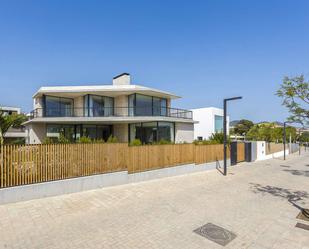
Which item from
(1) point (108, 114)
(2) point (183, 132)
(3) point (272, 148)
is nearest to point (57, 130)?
(1) point (108, 114)

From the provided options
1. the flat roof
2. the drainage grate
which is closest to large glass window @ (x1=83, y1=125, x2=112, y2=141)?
the flat roof

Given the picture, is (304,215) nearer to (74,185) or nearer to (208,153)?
(74,185)

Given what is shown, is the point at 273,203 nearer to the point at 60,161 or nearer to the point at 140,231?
the point at 140,231

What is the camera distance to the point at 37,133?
20.3 meters

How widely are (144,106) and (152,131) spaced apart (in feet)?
9.20

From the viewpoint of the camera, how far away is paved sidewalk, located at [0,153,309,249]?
4.60 meters

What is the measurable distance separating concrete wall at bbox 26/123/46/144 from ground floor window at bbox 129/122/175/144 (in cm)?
909

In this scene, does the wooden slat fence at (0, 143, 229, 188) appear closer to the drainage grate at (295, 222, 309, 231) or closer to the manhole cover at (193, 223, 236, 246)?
the manhole cover at (193, 223, 236, 246)

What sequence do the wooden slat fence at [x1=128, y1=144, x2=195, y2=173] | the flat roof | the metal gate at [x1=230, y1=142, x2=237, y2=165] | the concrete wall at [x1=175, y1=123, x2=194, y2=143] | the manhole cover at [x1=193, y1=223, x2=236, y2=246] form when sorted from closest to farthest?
the manhole cover at [x1=193, y1=223, x2=236, y2=246] < the wooden slat fence at [x1=128, y1=144, x2=195, y2=173] < the metal gate at [x1=230, y1=142, x2=237, y2=165] < the flat roof < the concrete wall at [x1=175, y1=123, x2=194, y2=143]

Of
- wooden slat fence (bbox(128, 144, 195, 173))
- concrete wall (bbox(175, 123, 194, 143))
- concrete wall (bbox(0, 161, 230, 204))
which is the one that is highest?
concrete wall (bbox(175, 123, 194, 143))

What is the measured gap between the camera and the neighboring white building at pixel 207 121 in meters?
31.7

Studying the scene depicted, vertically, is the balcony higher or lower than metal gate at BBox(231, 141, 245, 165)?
higher

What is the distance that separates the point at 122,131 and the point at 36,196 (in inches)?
557


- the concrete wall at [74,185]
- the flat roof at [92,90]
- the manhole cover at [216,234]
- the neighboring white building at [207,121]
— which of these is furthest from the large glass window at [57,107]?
the neighboring white building at [207,121]
